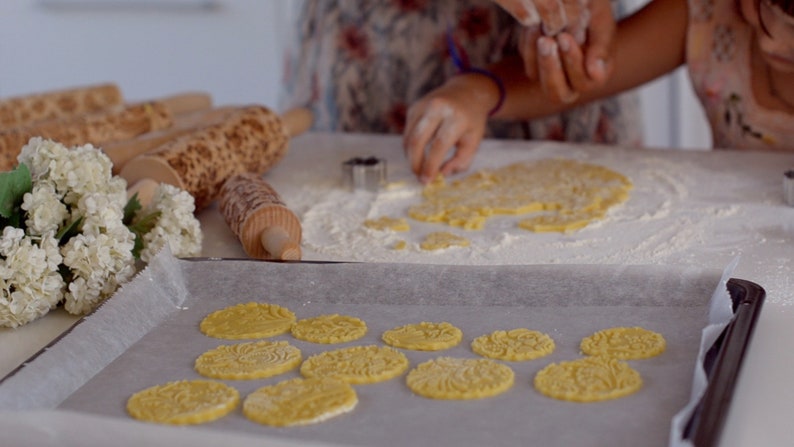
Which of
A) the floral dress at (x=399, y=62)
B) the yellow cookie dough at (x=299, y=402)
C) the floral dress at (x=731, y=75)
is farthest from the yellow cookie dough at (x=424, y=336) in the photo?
the floral dress at (x=399, y=62)

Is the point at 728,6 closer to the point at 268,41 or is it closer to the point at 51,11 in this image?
the point at 268,41

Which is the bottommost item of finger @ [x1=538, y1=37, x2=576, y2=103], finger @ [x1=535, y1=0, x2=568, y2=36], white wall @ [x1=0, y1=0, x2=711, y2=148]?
white wall @ [x1=0, y1=0, x2=711, y2=148]

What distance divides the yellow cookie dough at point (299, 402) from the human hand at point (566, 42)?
0.98 meters

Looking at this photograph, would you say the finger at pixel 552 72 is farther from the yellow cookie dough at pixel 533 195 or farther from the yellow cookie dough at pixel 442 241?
the yellow cookie dough at pixel 442 241

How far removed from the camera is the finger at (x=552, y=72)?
5.68 feet

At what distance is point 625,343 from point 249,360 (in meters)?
0.39

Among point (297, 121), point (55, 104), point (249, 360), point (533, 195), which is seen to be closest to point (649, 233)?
point (533, 195)

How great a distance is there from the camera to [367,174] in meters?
1.66

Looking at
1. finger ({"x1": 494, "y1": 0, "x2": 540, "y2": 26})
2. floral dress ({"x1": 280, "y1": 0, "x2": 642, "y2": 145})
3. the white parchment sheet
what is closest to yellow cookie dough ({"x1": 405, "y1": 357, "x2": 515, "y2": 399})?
the white parchment sheet

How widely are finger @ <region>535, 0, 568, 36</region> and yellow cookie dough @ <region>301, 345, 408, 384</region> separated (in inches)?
34.5

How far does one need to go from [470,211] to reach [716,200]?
1.27 ft

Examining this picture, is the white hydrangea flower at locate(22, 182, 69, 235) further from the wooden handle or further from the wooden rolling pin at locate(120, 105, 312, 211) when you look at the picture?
the wooden handle

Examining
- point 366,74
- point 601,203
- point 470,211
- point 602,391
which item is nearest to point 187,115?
point 366,74

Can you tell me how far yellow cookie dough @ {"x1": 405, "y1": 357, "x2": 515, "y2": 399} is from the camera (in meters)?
0.88
